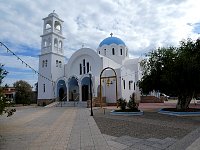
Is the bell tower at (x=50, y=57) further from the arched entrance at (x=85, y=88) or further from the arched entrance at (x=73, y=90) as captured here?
the arched entrance at (x=85, y=88)

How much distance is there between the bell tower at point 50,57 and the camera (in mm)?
38500

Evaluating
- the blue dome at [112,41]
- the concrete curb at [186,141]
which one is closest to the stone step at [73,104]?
the blue dome at [112,41]

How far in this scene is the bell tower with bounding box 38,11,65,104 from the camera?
3850 cm

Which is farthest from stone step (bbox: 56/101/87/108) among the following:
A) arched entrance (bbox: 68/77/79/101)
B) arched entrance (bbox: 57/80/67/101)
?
arched entrance (bbox: 68/77/79/101)

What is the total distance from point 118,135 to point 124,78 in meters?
25.8

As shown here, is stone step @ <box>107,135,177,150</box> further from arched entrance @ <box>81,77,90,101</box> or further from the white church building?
arched entrance @ <box>81,77,90,101</box>

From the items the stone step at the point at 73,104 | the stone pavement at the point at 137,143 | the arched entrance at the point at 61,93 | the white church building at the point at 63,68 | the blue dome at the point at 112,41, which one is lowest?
the stone pavement at the point at 137,143

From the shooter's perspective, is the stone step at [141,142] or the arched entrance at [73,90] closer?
the stone step at [141,142]

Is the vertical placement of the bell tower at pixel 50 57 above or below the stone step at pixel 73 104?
above

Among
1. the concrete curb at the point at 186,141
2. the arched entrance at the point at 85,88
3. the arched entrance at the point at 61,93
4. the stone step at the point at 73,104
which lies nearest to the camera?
the concrete curb at the point at 186,141

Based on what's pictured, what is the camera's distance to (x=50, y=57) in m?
38.4

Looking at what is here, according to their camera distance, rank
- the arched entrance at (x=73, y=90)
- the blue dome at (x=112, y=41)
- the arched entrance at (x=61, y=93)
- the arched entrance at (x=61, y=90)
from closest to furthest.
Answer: the arched entrance at (x=73, y=90)
the arched entrance at (x=61, y=90)
the arched entrance at (x=61, y=93)
the blue dome at (x=112, y=41)

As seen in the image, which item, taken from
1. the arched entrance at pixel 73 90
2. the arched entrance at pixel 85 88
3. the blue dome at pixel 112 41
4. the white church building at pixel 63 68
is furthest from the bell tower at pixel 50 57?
the blue dome at pixel 112 41

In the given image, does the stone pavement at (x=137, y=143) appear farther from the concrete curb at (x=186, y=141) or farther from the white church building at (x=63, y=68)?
the white church building at (x=63, y=68)
